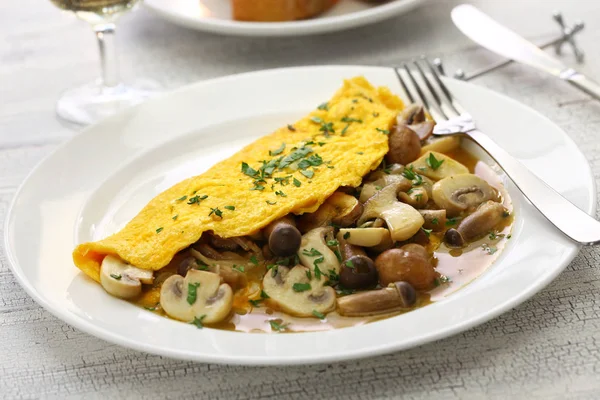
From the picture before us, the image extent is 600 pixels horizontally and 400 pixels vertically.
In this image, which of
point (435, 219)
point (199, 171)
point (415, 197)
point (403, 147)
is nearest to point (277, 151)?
point (199, 171)

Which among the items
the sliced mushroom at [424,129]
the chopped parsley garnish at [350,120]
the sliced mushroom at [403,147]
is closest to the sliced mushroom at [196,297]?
the sliced mushroom at [403,147]

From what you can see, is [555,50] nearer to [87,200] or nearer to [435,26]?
[435,26]

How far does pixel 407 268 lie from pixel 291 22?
2436 mm

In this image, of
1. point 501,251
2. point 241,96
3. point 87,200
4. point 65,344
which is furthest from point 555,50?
point 65,344

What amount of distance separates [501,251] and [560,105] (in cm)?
174

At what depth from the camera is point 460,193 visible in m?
3.26

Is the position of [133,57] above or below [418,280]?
below

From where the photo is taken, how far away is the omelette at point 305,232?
2.72 m

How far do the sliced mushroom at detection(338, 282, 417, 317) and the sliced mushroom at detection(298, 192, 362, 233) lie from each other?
1.76 ft

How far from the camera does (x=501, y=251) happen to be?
2930mm

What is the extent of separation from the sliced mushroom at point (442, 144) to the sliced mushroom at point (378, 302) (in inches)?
47.5

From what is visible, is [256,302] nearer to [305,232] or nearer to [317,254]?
[317,254]

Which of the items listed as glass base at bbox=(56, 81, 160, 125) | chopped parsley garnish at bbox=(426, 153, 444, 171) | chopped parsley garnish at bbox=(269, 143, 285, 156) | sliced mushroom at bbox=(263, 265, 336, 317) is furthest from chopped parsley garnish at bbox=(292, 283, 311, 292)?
glass base at bbox=(56, 81, 160, 125)

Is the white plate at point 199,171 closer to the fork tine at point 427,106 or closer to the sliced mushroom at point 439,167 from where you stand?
the fork tine at point 427,106
